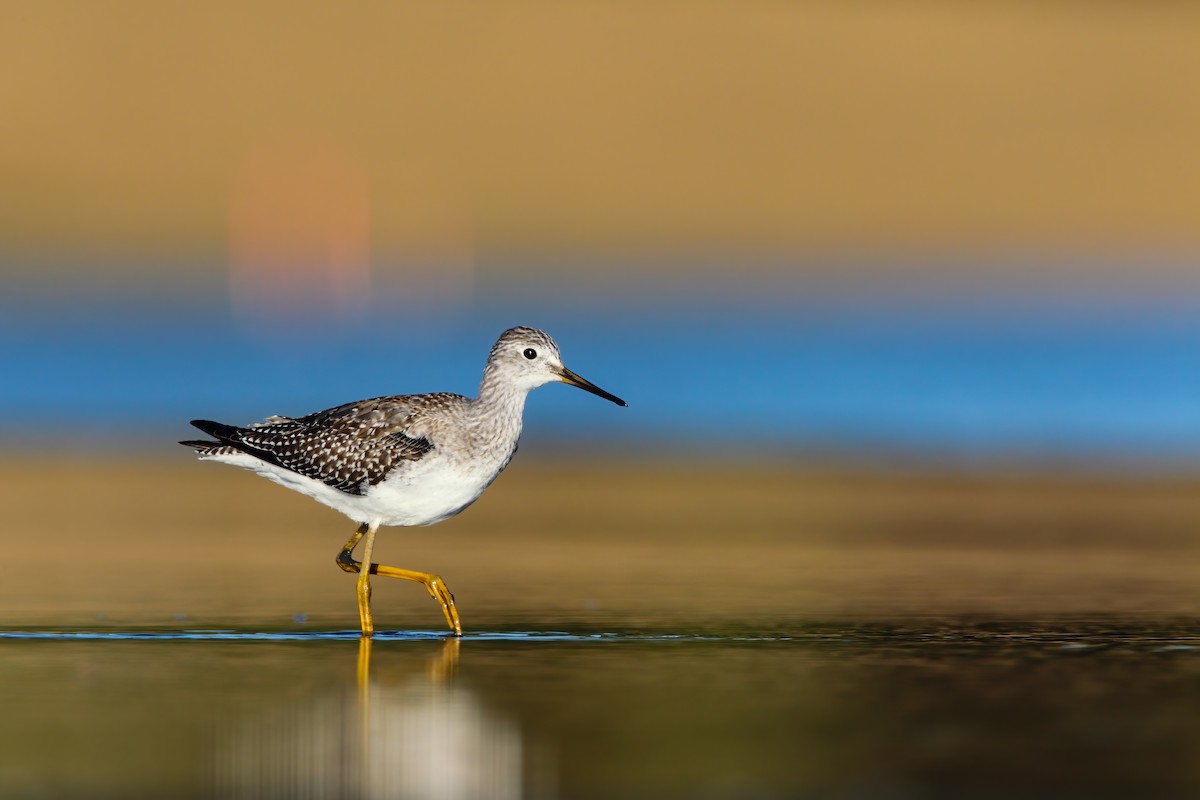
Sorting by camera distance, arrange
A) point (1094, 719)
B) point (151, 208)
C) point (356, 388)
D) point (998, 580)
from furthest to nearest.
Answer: point (151, 208), point (356, 388), point (998, 580), point (1094, 719)

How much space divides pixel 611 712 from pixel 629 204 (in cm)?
3206

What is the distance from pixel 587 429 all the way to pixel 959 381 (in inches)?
256

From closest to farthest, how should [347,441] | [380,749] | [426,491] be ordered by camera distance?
[380,749], [426,491], [347,441]

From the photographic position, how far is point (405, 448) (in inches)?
547

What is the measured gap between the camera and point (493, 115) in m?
43.2

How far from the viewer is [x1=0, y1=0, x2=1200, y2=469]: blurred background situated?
108 ft

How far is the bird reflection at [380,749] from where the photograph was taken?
26.7 feet

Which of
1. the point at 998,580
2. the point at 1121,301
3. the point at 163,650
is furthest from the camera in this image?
the point at 1121,301

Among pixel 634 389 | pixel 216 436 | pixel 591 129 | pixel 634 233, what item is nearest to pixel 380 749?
pixel 216 436

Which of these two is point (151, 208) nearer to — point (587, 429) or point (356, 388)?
point (356, 388)

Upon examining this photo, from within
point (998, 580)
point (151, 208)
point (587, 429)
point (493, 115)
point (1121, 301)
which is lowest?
point (998, 580)

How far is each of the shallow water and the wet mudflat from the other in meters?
0.02

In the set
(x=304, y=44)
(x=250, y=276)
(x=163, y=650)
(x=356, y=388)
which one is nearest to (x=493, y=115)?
(x=304, y=44)

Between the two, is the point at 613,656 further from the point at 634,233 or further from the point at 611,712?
the point at 634,233
